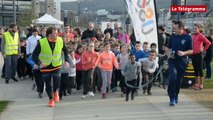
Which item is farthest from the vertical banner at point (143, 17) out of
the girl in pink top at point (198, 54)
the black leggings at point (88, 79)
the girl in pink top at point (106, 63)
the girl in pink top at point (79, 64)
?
the black leggings at point (88, 79)

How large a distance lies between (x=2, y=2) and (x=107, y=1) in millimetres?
23899

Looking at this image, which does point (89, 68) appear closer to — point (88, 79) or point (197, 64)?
point (88, 79)

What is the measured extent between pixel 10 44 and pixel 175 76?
6145mm

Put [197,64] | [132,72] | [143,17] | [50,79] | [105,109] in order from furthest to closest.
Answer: [197,64] → [143,17] → [132,72] → [50,79] → [105,109]

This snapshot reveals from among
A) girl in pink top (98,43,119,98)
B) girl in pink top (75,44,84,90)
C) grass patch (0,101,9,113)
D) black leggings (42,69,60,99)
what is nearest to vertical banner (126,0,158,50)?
girl in pink top (98,43,119,98)

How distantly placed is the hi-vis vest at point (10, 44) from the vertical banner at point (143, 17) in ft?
13.5

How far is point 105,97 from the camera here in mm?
10922

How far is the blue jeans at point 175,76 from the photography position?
31.5ft

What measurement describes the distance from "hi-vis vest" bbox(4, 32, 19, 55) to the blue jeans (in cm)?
593

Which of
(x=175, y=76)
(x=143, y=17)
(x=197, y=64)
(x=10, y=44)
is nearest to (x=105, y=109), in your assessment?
(x=175, y=76)

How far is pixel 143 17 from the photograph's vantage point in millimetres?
11805

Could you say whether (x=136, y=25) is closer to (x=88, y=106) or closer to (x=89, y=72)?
(x=89, y=72)

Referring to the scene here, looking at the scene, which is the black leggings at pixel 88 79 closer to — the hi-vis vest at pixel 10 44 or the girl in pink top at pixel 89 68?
the girl in pink top at pixel 89 68

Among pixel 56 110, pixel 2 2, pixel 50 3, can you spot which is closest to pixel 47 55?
pixel 56 110
